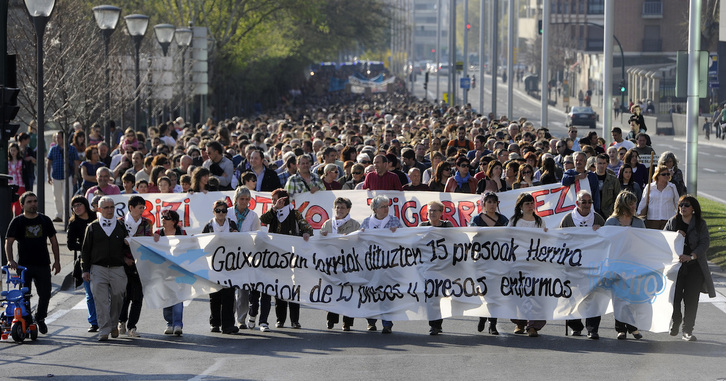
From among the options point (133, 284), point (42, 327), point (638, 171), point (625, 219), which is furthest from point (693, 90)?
point (42, 327)

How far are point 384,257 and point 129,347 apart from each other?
2811 mm

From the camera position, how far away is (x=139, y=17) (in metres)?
26.1

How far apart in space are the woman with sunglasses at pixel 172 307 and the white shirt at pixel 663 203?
638cm

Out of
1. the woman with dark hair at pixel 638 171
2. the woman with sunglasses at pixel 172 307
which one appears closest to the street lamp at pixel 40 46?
the woman with sunglasses at pixel 172 307

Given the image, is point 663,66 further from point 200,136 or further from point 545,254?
point 545,254

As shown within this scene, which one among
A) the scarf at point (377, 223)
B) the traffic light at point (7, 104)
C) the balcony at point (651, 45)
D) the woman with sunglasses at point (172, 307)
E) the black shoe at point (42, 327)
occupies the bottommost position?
the black shoe at point (42, 327)

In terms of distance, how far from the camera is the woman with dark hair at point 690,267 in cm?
1285

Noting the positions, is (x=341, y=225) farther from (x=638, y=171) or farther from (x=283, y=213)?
(x=638, y=171)

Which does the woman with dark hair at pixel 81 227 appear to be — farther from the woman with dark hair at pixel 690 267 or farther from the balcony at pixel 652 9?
the balcony at pixel 652 9

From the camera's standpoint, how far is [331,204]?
17.2 meters

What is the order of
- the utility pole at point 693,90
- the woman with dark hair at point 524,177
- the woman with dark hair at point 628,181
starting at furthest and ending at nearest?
the utility pole at point 693,90 → the woman with dark hair at point 628,181 → the woman with dark hair at point 524,177

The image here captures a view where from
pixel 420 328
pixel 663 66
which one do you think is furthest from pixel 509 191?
pixel 663 66

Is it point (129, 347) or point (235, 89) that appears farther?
point (235, 89)

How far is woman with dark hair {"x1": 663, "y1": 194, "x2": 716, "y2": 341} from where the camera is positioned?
42.2 ft
